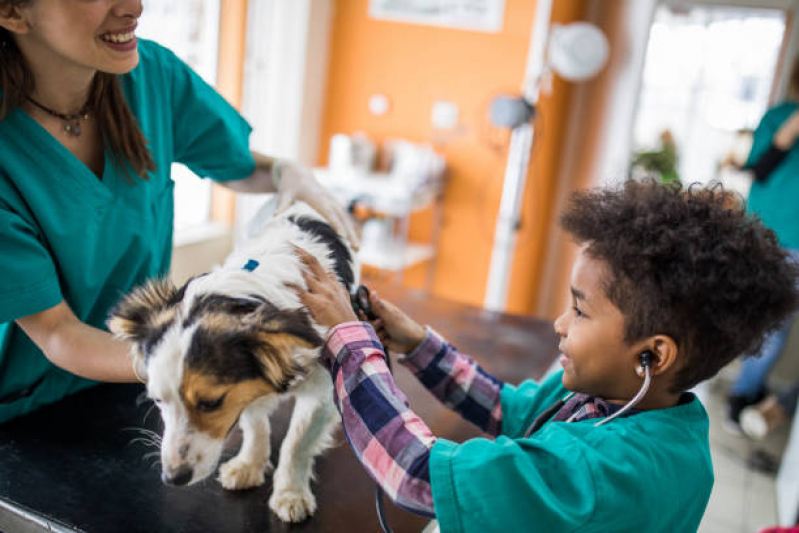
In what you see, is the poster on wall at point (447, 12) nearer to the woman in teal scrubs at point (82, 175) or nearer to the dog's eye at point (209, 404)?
the woman in teal scrubs at point (82, 175)

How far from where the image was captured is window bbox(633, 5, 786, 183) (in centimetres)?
354

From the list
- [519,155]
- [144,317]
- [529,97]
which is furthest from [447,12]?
[144,317]

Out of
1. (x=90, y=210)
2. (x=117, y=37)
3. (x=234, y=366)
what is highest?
(x=117, y=37)

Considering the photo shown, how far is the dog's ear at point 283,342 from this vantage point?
82 centimetres

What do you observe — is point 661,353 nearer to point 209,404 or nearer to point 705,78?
point 209,404

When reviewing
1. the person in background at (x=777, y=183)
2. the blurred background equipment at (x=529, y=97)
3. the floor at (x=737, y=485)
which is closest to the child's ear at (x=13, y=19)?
the blurred background equipment at (x=529, y=97)

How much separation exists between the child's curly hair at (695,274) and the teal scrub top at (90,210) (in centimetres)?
A: 82

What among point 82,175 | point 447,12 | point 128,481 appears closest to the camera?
point 128,481

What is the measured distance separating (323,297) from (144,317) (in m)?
0.26

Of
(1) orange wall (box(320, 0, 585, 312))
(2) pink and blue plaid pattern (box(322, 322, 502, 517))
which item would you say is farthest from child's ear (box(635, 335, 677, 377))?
(1) orange wall (box(320, 0, 585, 312))

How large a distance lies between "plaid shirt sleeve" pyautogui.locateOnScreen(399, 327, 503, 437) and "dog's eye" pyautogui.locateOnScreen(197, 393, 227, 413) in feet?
1.27

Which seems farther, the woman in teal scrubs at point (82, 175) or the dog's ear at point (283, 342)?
the woman in teal scrubs at point (82, 175)

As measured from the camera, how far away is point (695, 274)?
75 cm

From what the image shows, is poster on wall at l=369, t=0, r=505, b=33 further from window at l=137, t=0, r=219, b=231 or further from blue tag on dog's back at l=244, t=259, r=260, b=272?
blue tag on dog's back at l=244, t=259, r=260, b=272
